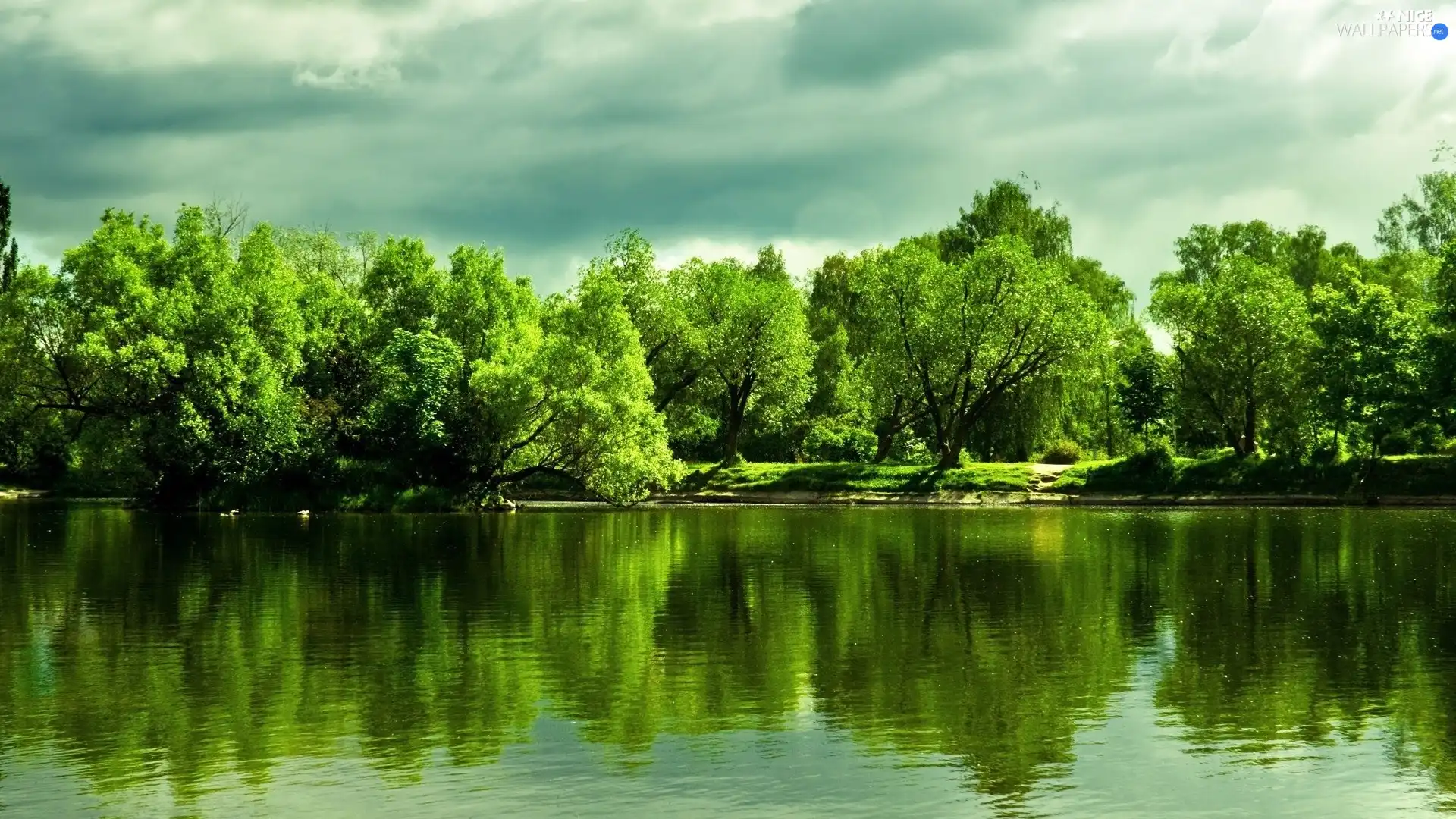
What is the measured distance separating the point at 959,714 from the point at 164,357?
61414 mm

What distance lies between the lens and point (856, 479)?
89.6 metres

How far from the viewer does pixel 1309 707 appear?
60.5 ft

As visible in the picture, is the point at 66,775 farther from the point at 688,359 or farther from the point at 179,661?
the point at 688,359

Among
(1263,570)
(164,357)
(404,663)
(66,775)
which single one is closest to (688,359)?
(164,357)

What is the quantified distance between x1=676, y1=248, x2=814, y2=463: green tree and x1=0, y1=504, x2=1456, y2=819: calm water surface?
55775 mm

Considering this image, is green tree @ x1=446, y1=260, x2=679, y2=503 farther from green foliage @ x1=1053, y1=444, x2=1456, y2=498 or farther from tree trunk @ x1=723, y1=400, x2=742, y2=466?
green foliage @ x1=1053, y1=444, x2=1456, y2=498

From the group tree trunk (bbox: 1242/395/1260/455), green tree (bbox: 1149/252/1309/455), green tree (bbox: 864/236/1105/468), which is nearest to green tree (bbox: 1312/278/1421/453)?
green tree (bbox: 1149/252/1309/455)

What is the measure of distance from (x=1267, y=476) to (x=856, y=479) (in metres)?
25.5

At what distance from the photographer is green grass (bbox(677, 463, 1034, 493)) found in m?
85.9

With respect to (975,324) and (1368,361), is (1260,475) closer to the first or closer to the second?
(1368,361)

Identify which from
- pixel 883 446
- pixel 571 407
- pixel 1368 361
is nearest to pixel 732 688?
pixel 571 407

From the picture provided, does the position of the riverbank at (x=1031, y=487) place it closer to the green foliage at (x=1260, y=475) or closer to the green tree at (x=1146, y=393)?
the green foliage at (x=1260, y=475)

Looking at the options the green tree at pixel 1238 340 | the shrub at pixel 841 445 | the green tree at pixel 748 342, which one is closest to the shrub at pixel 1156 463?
the green tree at pixel 1238 340

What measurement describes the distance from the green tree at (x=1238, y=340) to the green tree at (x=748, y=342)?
2535 cm
